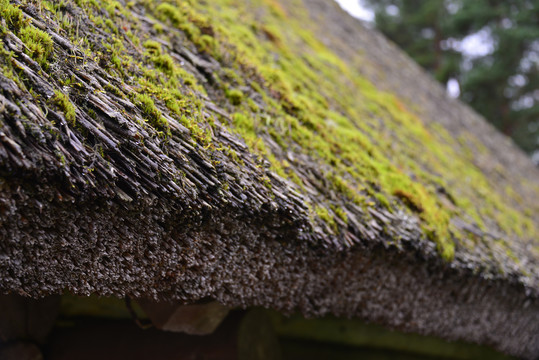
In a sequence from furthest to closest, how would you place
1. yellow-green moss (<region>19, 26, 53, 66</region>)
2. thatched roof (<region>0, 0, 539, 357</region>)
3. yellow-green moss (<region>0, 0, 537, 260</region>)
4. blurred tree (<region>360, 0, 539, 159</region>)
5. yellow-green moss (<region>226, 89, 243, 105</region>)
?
blurred tree (<region>360, 0, 539, 159</region>) → yellow-green moss (<region>226, 89, 243, 105</region>) → yellow-green moss (<region>0, 0, 537, 260</region>) → yellow-green moss (<region>19, 26, 53, 66</region>) → thatched roof (<region>0, 0, 539, 357</region>)

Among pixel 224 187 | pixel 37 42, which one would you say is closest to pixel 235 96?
pixel 224 187

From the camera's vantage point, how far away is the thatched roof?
1593 mm

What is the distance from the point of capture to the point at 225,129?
2393mm

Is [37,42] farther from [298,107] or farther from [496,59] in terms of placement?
[496,59]

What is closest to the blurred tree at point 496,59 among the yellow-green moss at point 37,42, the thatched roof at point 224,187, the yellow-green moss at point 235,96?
the thatched roof at point 224,187

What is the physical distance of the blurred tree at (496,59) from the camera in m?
15.1

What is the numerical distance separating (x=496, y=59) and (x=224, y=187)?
52.4ft

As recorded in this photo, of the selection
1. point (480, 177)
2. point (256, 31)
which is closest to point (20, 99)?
point (256, 31)

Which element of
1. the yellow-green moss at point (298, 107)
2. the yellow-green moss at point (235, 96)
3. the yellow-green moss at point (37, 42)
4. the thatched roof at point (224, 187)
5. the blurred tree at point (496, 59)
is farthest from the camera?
the blurred tree at point (496, 59)

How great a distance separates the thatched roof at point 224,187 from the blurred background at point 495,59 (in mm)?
11240

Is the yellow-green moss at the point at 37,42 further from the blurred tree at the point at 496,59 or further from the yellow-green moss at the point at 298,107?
the blurred tree at the point at 496,59

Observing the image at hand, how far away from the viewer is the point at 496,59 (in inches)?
617

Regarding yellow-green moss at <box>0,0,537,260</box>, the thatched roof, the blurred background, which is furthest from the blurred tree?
the thatched roof

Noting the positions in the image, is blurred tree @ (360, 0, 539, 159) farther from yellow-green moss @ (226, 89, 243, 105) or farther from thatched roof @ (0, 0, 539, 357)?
yellow-green moss @ (226, 89, 243, 105)
